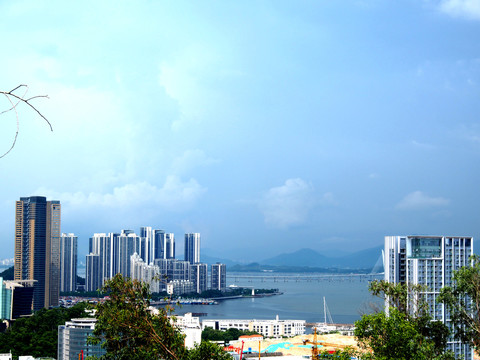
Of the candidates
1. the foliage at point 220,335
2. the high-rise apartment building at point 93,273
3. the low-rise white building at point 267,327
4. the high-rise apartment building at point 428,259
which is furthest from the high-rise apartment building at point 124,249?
the high-rise apartment building at point 428,259

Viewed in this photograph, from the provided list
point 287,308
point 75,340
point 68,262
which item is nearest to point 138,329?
point 75,340

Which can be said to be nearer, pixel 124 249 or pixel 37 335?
pixel 37 335

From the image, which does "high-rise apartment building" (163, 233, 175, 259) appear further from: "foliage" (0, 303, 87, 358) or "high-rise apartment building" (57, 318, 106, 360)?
"high-rise apartment building" (57, 318, 106, 360)

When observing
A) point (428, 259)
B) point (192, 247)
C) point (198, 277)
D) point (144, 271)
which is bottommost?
point (198, 277)

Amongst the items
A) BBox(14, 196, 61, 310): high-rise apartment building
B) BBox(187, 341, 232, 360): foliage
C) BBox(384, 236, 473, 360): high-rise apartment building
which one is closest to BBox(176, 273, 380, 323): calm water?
BBox(14, 196, 61, 310): high-rise apartment building

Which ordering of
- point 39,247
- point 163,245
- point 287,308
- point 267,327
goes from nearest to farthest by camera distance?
point 267,327 → point 39,247 → point 287,308 → point 163,245

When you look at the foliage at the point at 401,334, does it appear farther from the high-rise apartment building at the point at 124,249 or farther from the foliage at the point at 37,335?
the high-rise apartment building at the point at 124,249

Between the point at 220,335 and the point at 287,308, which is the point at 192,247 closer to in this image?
the point at 287,308

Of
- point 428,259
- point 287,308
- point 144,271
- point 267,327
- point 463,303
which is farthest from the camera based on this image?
point 144,271
